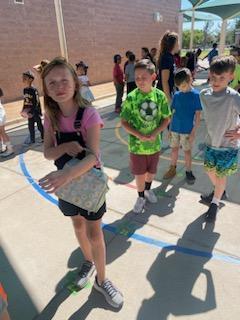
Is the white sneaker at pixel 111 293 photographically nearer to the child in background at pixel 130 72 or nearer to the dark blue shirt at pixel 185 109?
the dark blue shirt at pixel 185 109

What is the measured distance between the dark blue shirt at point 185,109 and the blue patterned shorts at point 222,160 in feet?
2.73

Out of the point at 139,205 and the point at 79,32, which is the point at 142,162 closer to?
the point at 139,205

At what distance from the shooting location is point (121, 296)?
2.37 m

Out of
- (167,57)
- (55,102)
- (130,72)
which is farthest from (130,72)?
(55,102)

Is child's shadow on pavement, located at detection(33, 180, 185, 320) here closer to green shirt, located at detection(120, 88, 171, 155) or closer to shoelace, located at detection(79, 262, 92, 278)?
shoelace, located at detection(79, 262, 92, 278)

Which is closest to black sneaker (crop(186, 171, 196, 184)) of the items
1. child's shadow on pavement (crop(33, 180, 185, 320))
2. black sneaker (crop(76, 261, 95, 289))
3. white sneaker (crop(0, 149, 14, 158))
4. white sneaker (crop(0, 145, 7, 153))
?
child's shadow on pavement (crop(33, 180, 185, 320))

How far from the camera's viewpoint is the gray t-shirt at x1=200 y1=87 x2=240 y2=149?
9.31 ft

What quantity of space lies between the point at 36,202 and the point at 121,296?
205cm

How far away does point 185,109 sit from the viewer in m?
3.87

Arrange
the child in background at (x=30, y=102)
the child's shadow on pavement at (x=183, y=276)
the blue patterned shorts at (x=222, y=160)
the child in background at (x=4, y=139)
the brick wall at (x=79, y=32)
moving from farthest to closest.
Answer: the brick wall at (x=79, y=32)
the child in background at (x=30, y=102)
the child in background at (x=4, y=139)
the blue patterned shorts at (x=222, y=160)
the child's shadow on pavement at (x=183, y=276)

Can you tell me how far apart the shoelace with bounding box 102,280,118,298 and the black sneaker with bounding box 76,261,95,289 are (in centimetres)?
23

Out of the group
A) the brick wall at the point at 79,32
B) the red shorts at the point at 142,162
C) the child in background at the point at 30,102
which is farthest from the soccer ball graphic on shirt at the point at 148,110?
the brick wall at the point at 79,32

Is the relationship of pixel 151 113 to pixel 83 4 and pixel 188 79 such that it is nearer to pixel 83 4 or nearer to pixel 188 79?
pixel 188 79

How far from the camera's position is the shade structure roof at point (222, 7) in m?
15.3
